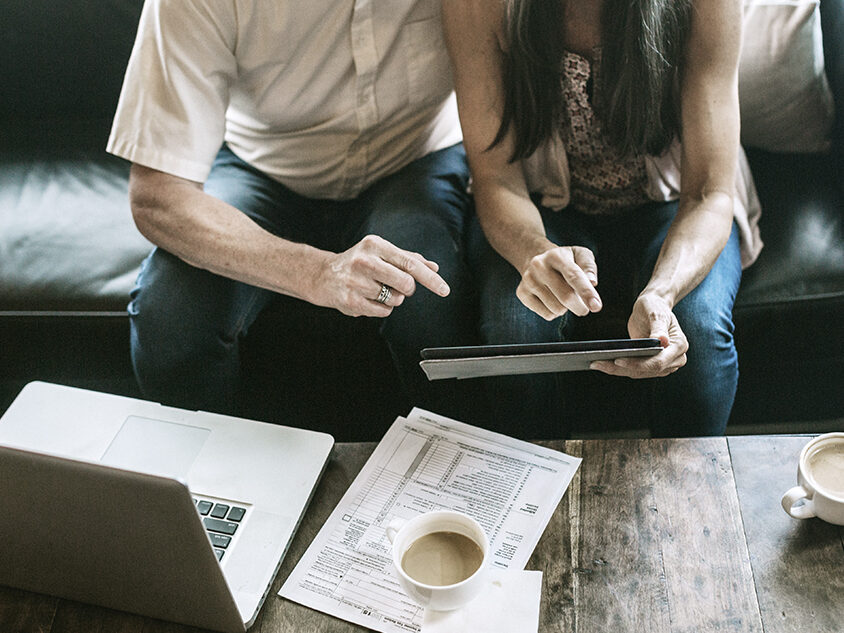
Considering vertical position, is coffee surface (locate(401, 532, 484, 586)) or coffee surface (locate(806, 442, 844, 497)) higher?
coffee surface (locate(806, 442, 844, 497))

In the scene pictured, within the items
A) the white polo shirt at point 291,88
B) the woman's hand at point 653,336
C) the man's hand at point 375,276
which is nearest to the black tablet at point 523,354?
the woman's hand at point 653,336

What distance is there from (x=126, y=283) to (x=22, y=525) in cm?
78

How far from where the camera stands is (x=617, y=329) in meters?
1.45

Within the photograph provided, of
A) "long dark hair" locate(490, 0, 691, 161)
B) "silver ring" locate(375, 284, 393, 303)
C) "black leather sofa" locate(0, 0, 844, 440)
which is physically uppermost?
"long dark hair" locate(490, 0, 691, 161)

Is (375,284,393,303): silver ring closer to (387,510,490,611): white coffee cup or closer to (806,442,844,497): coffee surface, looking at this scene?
(387,510,490,611): white coffee cup

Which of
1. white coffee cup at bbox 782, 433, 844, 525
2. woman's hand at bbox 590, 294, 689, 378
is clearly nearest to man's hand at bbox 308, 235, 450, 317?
woman's hand at bbox 590, 294, 689, 378

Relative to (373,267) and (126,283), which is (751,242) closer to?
(373,267)

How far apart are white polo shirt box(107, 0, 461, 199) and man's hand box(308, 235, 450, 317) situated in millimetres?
348

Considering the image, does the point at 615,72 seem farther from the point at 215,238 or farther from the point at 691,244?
the point at 215,238

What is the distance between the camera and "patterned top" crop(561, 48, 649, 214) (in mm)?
1424

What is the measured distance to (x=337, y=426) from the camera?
1751 millimetres

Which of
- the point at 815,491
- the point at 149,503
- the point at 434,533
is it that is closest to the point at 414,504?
the point at 434,533

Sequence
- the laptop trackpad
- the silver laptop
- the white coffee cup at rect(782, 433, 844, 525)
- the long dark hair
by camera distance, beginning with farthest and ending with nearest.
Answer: the long dark hair, the laptop trackpad, the white coffee cup at rect(782, 433, 844, 525), the silver laptop

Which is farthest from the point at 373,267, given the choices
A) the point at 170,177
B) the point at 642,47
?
the point at 642,47
